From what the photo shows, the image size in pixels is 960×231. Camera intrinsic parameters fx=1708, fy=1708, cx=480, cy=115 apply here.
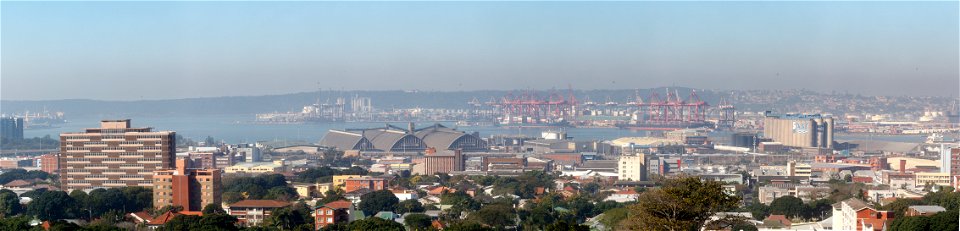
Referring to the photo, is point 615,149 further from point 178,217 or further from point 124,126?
point 178,217

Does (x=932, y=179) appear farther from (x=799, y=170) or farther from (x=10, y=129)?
(x=10, y=129)

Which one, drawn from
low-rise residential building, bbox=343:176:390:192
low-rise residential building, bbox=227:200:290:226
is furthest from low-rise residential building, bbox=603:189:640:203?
low-rise residential building, bbox=227:200:290:226

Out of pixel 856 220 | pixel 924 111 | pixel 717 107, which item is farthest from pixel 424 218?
pixel 717 107

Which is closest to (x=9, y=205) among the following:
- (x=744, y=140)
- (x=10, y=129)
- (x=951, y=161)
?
(x=951, y=161)

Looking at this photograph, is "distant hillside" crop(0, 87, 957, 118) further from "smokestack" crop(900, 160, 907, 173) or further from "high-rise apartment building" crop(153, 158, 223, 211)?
"high-rise apartment building" crop(153, 158, 223, 211)

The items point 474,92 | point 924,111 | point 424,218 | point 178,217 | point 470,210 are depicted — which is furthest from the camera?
point 474,92
